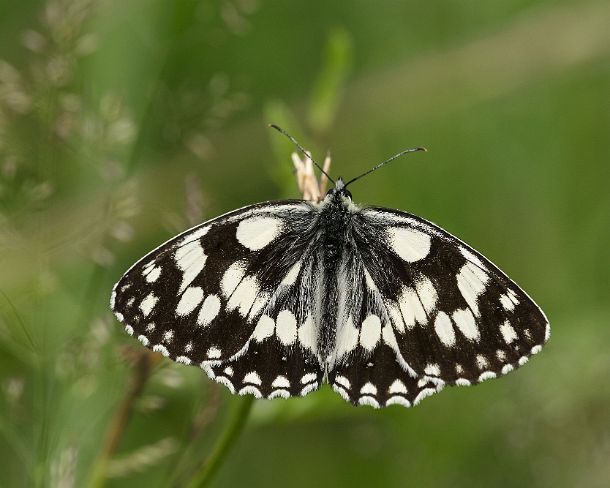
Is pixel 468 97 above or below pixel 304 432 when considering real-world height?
above

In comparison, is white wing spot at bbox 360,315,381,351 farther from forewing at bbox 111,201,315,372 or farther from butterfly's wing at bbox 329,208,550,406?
forewing at bbox 111,201,315,372

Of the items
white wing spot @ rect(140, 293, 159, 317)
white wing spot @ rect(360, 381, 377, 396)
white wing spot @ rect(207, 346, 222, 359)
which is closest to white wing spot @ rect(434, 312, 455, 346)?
white wing spot @ rect(360, 381, 377, 396)

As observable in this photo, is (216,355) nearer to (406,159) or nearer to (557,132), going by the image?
(406,159)

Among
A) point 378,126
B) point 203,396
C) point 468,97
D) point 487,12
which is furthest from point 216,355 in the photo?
point 487,12

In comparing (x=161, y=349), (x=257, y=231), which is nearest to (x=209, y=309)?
(x=257, y=231)

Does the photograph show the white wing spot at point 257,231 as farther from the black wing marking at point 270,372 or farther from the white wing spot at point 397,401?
the white wing spot at point 397,401

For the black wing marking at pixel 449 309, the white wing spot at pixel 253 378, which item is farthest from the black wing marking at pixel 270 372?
the black wing marking at pixel 449 309

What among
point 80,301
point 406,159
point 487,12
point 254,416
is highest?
point 487,12
